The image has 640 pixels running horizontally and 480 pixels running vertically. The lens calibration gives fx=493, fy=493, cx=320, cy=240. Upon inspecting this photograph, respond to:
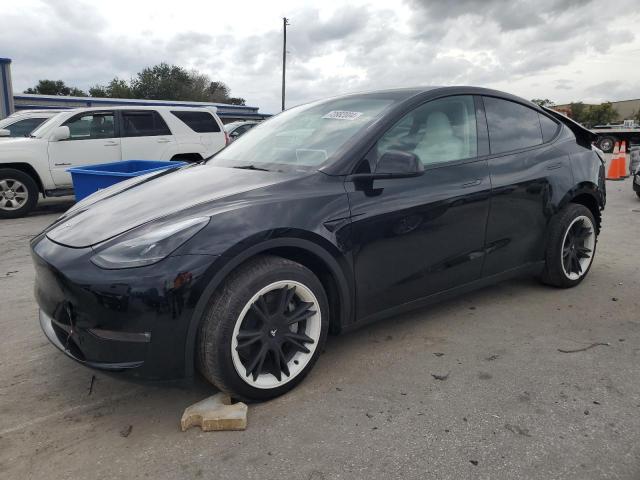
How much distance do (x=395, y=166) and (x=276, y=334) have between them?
112cm

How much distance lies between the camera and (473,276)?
132 inches

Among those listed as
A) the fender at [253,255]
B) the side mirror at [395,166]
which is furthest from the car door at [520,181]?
the fender at [253,255]

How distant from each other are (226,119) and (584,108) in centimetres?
5902

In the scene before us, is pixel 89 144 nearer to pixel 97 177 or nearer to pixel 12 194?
pixel 12 194

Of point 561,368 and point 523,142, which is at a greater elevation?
point 523,142

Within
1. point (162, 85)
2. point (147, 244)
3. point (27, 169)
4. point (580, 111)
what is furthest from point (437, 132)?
point (580, 111)

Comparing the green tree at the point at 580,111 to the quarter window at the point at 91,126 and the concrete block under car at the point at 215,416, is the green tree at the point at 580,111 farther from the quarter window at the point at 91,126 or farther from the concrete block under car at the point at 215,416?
the concrete block under car at the point at 215,416

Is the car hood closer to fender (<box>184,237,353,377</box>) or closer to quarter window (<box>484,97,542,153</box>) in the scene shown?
fender (<box>184,237,353,377</box>)

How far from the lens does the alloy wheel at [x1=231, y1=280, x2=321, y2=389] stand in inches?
93.2

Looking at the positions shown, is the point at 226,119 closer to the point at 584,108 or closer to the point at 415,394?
the point at 415,394

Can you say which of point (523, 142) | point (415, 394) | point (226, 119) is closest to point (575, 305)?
point (523, 142)

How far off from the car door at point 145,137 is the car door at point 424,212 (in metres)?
6.58

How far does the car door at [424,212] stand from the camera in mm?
2744

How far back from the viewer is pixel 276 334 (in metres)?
2.47
